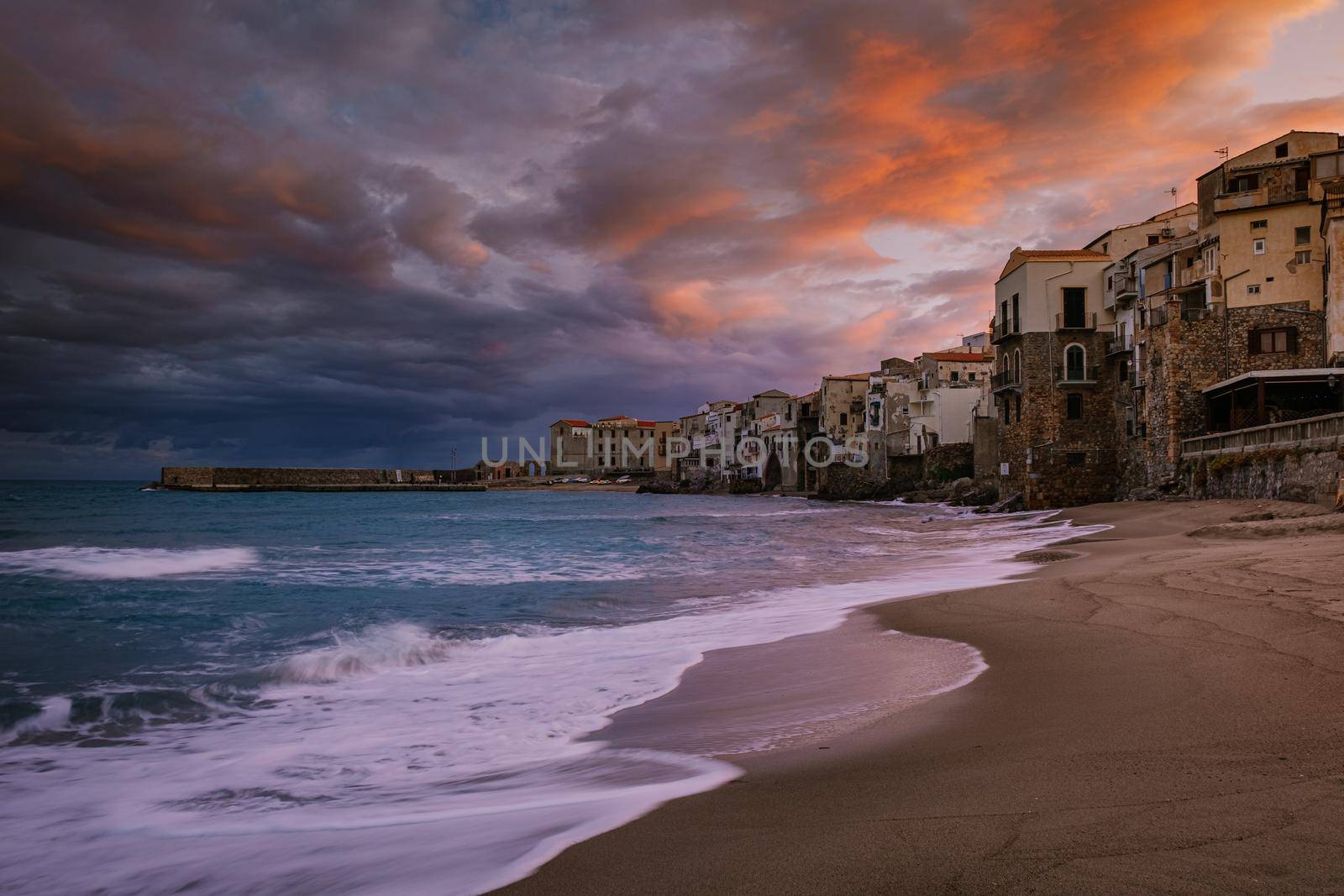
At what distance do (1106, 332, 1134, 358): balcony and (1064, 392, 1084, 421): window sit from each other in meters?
2.28

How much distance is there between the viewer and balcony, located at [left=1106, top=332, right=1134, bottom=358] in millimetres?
32062

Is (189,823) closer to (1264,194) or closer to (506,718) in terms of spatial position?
(506,718)

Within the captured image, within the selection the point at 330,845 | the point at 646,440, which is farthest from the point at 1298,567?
the point at 646,440

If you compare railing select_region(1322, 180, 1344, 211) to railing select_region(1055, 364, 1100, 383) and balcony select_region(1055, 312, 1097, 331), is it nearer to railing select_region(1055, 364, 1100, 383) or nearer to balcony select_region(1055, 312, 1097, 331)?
balcony select_region(1055, 312, 1097, 331)

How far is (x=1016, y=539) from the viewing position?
779 inches

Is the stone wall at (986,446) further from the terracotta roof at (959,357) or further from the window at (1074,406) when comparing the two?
the terracotta roof at (959,357)

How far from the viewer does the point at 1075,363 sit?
34250mm

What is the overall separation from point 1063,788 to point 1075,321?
1460 inches

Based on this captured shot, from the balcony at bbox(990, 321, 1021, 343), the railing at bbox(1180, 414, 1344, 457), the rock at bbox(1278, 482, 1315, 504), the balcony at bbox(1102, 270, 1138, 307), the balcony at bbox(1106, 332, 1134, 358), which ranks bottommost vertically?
the rock at bbox(1278, 482, 1315, 504)

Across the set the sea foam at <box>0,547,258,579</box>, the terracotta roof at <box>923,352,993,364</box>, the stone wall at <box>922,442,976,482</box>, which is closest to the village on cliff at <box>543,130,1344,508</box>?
the stone wall at <box>922,442,976,482</box>

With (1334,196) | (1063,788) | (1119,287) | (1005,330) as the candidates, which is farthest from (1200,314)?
(1063,788)

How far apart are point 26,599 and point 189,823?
41.2ft

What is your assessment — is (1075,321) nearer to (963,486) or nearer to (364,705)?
(963,486)

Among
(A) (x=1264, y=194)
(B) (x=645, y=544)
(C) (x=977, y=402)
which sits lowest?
(B) (x=645, y=544)
